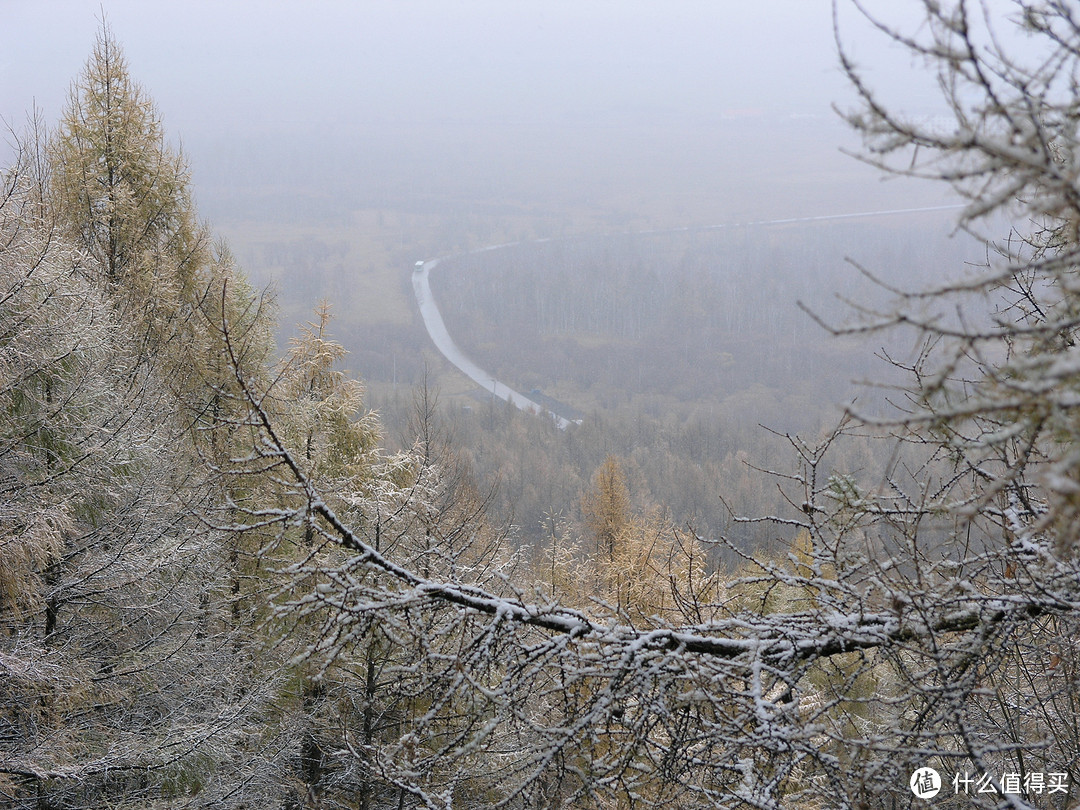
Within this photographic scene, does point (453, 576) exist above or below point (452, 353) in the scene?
above

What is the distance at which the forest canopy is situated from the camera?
6.77 ft

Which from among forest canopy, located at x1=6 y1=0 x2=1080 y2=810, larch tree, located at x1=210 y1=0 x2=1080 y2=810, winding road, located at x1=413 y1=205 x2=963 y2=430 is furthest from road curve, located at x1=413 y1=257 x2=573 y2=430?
larch tree, located at x1=210 y1=0 x2=1080 y2=810

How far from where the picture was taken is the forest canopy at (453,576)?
206cm

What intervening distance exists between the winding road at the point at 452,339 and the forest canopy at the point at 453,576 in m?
54.2

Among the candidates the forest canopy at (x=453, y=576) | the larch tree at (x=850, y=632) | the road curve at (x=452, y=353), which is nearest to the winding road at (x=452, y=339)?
the road curve at (x=452, y=353)

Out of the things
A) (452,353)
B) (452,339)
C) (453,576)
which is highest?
(453,576)

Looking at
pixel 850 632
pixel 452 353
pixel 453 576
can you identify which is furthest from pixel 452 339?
pixel 850 632

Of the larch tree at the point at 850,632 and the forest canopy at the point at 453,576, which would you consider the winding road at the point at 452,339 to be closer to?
the forest canopy at the point at 453,576

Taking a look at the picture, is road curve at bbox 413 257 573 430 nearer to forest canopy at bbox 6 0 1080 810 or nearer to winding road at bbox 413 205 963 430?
winding road at bbox 413 205 963 430

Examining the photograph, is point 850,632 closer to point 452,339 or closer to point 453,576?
point 453,576

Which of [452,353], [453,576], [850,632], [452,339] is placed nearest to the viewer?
[850,632]

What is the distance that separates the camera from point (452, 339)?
96062mm

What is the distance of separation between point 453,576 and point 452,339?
307 ft

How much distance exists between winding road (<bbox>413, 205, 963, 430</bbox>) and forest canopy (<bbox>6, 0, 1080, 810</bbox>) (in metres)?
54.2
